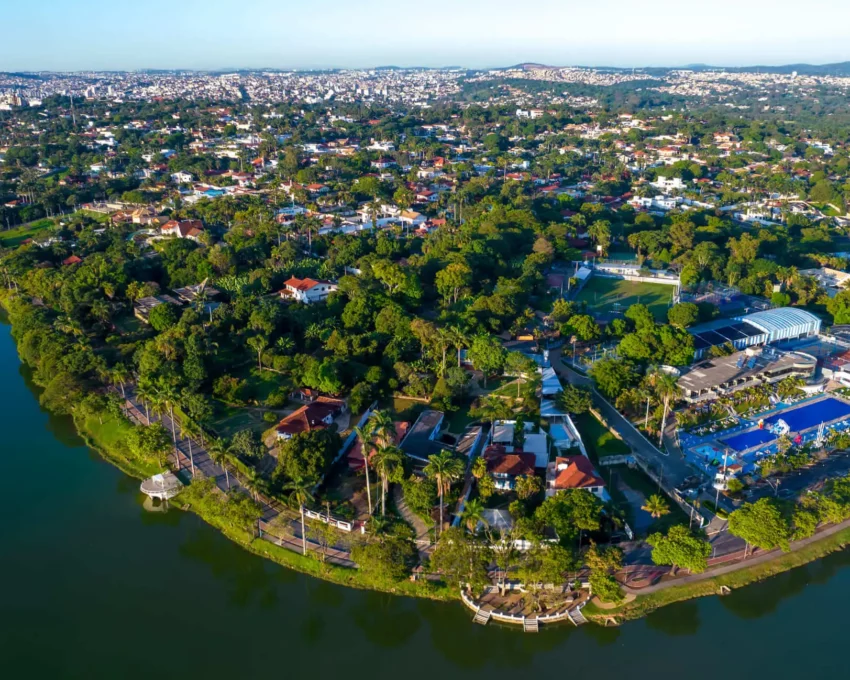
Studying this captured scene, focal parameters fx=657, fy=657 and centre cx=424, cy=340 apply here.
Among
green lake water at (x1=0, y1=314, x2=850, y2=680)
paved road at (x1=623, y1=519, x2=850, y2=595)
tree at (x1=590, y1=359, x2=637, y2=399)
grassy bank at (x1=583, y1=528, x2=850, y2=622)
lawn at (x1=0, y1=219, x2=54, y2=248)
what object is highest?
tree at (x1=590, y1=359, x2=637, y2=399)

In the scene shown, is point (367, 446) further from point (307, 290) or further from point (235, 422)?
point (307, 290)

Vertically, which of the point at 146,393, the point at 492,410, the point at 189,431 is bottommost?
the point at 189,431

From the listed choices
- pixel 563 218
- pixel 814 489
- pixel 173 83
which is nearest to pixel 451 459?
pixel 814 489

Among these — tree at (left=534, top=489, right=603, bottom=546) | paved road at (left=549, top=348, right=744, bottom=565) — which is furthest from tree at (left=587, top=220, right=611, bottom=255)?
tree at (left=534, top=489, right=603, bottom=546)

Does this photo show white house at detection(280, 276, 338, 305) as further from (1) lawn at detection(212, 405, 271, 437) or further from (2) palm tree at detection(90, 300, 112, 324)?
(1) lawn at detection(212, 405, 271, 437)

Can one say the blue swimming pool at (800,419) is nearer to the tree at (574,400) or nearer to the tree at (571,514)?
the tree at (574,400)

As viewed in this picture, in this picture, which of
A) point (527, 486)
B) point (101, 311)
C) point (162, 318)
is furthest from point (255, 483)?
point (101, 311)
